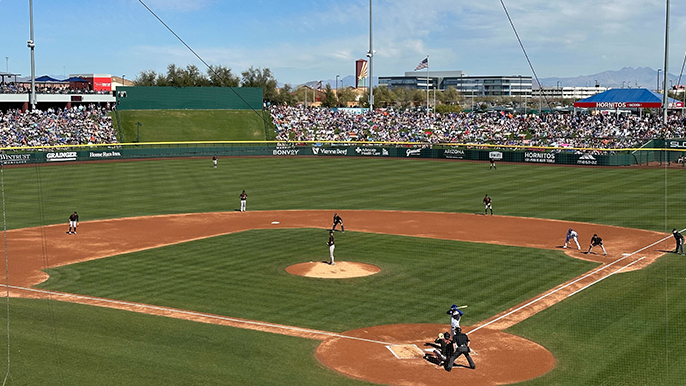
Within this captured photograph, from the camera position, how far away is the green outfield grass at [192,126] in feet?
301

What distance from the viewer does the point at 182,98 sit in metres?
102

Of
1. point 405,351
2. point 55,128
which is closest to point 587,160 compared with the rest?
point 405,351

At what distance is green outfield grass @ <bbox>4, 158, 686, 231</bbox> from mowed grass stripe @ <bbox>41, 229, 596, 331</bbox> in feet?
38.9

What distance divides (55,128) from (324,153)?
31.8 meters

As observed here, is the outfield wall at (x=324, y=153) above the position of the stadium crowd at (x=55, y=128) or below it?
below

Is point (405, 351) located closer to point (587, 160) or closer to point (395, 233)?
point (395, 233)

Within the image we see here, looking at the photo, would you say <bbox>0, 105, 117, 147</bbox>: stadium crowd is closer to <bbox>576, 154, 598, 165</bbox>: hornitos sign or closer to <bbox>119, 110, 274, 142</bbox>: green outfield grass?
<bbox>119, 110, 274, 142</bbox>: green outfield grass

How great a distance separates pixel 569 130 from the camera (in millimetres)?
79188

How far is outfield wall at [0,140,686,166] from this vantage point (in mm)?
64000

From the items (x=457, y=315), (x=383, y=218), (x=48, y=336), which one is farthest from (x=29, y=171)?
(x=457, y=315)

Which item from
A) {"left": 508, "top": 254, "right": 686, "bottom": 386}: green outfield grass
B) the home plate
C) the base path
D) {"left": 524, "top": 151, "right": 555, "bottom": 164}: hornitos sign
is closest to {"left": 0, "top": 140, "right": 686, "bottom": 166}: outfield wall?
{"left": 524, "top": 151, "right": 555, "bottom": 164}: hornitos sign

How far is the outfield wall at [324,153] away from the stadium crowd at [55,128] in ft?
11.2

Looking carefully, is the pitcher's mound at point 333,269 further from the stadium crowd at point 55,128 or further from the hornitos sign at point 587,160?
the stadium crowd at point 55,128

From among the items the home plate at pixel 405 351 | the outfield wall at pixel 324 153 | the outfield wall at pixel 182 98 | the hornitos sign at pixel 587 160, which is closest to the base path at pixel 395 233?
the home plate at pixel 405 351
